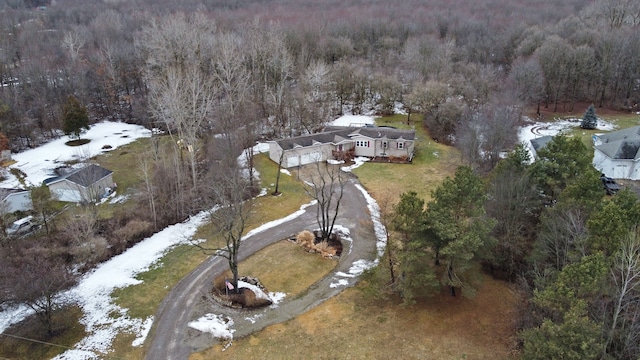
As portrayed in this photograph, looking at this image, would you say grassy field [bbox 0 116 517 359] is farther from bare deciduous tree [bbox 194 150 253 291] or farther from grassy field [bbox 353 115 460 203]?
grassy field [bbox 353 115 460 203]

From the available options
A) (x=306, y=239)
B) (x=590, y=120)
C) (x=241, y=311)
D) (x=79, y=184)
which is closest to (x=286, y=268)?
(x=306, y=239)

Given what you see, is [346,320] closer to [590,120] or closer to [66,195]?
[66,195]

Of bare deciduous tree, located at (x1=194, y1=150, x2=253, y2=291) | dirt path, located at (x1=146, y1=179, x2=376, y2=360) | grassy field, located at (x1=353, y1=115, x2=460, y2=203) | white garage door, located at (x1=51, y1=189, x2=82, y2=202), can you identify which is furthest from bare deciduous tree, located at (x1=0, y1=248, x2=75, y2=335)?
grassy field, located at (x1=353, y1=115, x2=460, y2=203)

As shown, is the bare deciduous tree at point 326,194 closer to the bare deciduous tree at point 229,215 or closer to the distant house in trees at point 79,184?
the bare deciduous tree at point 229,215

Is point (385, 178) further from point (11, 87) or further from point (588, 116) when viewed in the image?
point (11, 87)

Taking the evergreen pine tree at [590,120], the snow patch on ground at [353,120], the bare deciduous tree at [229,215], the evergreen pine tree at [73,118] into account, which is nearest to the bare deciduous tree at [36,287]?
the bare deciduous tree at [229,215]
